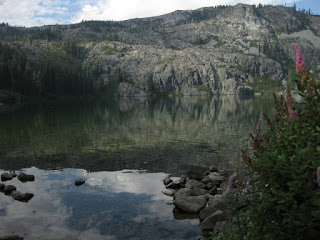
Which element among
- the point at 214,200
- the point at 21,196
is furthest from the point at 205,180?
the point at 21,196

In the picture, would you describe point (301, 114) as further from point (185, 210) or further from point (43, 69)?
point (43, 69)

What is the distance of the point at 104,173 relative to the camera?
97.2ft

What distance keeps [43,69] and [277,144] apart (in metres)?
188

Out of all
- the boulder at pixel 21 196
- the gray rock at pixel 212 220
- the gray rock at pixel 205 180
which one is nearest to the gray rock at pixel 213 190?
the gray rock at pixel 205 180

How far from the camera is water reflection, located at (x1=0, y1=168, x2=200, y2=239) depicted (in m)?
17.1

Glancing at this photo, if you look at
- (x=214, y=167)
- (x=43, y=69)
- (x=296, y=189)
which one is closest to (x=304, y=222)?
(x=296, y=189)

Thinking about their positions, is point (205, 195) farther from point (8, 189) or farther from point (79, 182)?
point (8, 189)

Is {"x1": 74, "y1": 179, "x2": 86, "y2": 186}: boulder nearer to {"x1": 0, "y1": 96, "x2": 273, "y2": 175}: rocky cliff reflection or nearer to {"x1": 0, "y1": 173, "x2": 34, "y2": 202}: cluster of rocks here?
{"x1": 0, "y1": 173, "x2": 34, "y2": 202}: cluster of rocks

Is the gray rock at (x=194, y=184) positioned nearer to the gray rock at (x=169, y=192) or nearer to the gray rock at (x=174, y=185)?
the gray rock at (x=174, y=185)

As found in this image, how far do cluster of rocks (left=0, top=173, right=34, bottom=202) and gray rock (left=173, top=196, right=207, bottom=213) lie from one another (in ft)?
41.6

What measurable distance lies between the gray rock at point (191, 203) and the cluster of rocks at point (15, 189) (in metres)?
12.7

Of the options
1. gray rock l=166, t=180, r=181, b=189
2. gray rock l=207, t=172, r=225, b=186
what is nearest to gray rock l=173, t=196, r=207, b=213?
gray rock l=166, t=180, r=181, b=189

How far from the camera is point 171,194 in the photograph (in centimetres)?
2391

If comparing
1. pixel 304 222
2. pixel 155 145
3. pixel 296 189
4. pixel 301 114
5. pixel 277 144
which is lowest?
pixel 155 145
